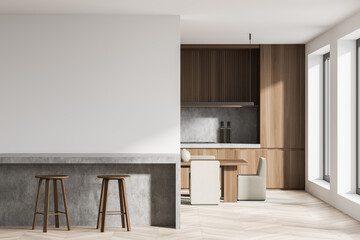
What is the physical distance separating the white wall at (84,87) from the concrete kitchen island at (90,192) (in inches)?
12.1

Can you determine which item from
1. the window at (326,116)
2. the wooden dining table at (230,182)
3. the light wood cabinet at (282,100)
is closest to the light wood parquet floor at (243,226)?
the wooden dining table at (230,182)

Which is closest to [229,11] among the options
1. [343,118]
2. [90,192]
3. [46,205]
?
[343,118]

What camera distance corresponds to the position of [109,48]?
21.2 ft

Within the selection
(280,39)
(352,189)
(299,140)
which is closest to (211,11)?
(280,39)

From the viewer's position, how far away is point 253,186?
8062 mm

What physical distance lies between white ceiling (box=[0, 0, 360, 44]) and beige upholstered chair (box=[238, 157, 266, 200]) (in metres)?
2.21

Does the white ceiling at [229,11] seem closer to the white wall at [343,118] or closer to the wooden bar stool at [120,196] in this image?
the white wall at [343,118]

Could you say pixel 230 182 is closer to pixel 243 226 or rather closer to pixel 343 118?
pixel 243 226

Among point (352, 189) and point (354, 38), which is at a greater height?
point (354, 38)

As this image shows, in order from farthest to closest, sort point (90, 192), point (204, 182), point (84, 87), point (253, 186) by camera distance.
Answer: point (253, 186)
point (204, 182)
point (84, 87)
point (90, 192)

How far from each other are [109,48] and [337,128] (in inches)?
138

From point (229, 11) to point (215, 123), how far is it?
3.87 m

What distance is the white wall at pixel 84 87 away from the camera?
21.1 ft

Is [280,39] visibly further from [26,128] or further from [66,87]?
[26,128]
